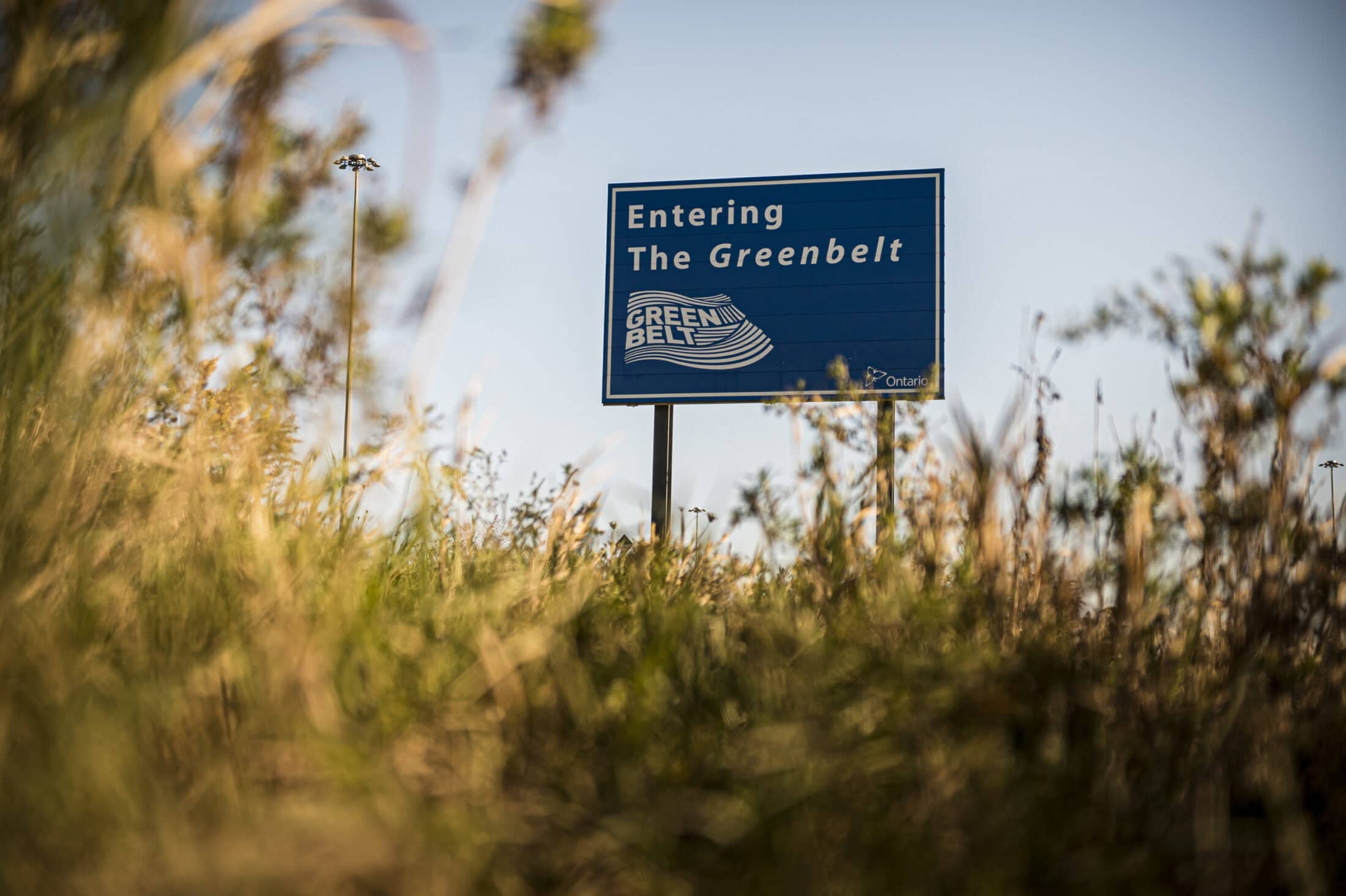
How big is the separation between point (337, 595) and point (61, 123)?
0.87 metres

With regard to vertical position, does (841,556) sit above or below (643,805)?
above

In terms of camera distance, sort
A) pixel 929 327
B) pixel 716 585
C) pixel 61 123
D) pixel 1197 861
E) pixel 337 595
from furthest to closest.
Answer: pixel 929 327, pixel 716 585, pixel 337 595, pixel 61 123, pixel 1197 861

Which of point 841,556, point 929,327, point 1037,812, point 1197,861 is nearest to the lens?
point 1197,861

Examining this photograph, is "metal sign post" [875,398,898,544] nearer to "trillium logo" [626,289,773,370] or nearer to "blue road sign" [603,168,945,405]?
"blue road sign" [603,168,945,405]

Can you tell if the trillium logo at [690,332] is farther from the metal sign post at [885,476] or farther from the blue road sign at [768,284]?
the metal sign post at [885,476]

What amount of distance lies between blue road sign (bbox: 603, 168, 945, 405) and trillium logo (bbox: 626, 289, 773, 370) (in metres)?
0.01

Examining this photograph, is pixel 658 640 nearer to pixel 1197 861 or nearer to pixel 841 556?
pixel 841 556

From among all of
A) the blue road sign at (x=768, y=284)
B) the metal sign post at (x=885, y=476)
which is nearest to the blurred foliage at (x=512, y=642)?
the metal sign post at (x=885, y=476)

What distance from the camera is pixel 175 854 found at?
3.88 feet

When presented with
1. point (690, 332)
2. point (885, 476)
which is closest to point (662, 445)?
point (690, 332)

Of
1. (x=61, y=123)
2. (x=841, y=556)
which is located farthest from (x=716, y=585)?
(x=61, y=123)

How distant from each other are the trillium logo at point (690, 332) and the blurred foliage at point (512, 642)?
10.0 metres

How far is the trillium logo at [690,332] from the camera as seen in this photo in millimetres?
12945

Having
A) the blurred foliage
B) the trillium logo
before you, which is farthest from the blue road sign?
the blurred foliage
